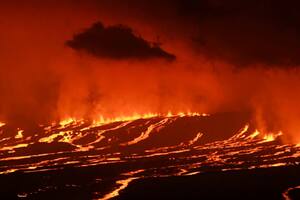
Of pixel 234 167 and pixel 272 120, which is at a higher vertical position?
pixel 272 120

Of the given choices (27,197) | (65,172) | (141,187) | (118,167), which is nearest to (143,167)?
(118,167)

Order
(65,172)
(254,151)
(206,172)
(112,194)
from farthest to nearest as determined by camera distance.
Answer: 1. (254,151)
2. (65,172)
3. (206,172)
4. (112,194)

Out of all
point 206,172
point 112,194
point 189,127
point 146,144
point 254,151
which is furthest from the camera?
point 189,127

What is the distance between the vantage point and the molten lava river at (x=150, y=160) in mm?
54344

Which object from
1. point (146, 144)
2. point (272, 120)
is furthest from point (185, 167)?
point (272, 120)

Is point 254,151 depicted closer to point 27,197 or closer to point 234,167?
point 234,167

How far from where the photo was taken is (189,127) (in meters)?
122

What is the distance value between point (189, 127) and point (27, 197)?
232 ft

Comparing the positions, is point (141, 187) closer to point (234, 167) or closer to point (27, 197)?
point (27, 197)

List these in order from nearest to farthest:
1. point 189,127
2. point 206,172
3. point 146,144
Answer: point 206,172 < point 146,144 < point 189,127

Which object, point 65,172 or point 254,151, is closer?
point 65,172

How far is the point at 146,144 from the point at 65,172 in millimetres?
38576

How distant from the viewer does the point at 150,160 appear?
8431 cm

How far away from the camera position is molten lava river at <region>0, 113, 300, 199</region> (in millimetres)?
54344
